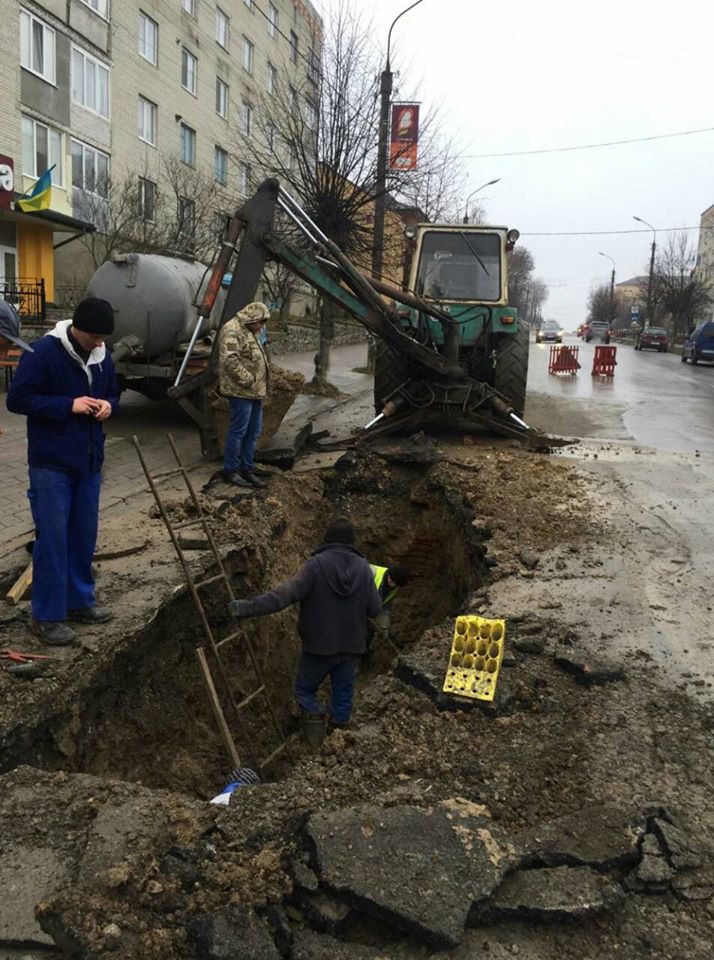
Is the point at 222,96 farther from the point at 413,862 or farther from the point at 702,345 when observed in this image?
the point at 413,862

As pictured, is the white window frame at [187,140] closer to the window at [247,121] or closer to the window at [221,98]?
the window at [247,121]

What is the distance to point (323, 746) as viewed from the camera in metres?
3.41

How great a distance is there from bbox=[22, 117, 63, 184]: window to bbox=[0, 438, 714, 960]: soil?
55.2ft

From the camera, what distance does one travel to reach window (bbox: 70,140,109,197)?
2147 centimetres

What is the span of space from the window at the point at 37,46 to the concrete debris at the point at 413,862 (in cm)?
2178

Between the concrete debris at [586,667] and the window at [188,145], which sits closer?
the concrete debris at [586,667]

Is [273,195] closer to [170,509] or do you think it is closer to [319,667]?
[170,509]

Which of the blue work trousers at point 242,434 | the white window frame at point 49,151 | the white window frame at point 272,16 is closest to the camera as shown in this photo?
the blue work trousers at point 242,434

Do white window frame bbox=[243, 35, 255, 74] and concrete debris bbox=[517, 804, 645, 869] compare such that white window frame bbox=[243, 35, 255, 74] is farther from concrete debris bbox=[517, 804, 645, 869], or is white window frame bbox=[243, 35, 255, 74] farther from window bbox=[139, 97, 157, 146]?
concrete debris bbox=[517, 804, 645, 869]

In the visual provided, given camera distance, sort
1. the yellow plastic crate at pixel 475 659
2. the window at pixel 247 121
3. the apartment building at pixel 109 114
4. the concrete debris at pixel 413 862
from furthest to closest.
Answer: the apartment building at pixel 109 114
the window at pixel 247 121
the yellow plastic crate at pixel 475 659
the concrete debris at pixel 413 862

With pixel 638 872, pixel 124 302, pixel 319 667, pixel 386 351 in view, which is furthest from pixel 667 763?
pixel 124 302

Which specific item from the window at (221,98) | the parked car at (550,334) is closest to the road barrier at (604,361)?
the window at (221,98)

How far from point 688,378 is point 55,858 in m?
24.1

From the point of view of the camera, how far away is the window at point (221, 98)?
101 ft
